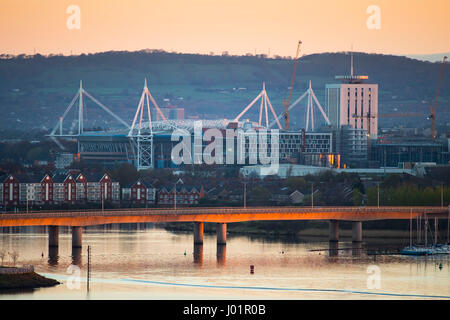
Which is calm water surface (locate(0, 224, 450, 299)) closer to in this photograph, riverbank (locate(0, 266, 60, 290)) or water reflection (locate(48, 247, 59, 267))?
water reflection (locate(48, 247, 59, 267))

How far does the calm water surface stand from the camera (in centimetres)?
5031

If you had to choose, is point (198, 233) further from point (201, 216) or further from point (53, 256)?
point (53, 256)

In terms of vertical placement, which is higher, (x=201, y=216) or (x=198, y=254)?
(x=201, y=216)

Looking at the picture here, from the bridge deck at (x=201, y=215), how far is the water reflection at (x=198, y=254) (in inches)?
68.2

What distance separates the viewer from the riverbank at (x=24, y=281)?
5076 cm

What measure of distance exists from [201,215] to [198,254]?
5.72 meters

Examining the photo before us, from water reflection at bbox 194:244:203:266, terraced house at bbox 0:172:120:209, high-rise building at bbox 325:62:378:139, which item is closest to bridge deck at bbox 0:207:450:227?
water reflection at bbox 194:244:203:266

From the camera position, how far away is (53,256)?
6341cm

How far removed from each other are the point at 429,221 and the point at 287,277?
28060 mm

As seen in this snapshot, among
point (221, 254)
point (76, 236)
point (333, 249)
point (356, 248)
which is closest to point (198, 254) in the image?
point (221, 254)

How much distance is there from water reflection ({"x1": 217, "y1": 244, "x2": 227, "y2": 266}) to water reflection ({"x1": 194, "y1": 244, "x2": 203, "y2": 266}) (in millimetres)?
966

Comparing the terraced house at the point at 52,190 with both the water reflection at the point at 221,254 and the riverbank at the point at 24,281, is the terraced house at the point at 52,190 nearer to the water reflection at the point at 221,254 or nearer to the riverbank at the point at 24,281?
the water reflection at the point at 221,254

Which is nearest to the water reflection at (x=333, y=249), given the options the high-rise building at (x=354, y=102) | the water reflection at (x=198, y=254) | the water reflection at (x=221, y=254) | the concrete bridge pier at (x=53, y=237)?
the water reflection at (x=221, y=254)
